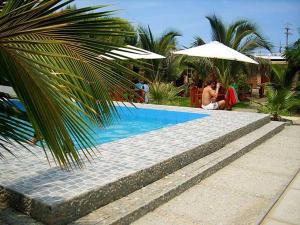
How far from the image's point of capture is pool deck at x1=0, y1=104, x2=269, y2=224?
3541 mm

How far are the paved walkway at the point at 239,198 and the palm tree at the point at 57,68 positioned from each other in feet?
6.91

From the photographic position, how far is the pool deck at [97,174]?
3541mm

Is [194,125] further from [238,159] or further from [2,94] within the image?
[2,94]

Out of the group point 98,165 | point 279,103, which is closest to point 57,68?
point 98,165

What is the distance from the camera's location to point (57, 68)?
1708 mm

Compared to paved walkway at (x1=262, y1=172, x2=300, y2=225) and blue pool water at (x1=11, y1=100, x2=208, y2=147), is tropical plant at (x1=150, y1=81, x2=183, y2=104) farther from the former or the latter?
paved walkway at (x1=262, y1=172, x2=300, y2=225)

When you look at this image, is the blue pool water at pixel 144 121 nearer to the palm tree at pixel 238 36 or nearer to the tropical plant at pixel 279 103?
the tropical plant at pixel 279 103

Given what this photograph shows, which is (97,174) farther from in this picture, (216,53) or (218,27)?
(218,27)

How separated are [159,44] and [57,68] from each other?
19.3 meters

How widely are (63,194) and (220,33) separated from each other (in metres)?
17.3

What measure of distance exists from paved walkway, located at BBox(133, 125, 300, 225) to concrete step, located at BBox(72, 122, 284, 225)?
0.31 feet

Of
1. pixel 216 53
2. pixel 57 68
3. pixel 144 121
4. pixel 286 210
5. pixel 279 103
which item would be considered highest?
pixel 57 68

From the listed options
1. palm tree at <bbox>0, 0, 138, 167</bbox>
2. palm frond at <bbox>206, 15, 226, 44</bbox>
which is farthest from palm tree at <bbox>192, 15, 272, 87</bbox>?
palm tree at <bbox>0, 0, 138, 167</bbox>

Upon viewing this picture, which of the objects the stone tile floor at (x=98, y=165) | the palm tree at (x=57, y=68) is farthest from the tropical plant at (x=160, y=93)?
the palm tree at (x=57, y=68)
